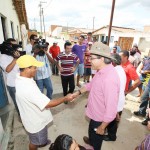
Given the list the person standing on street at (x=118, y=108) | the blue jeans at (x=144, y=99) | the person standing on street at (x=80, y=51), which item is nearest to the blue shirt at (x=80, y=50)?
the person standing on street at (x=80, y=51)

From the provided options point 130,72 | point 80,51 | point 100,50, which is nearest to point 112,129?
point 130,72

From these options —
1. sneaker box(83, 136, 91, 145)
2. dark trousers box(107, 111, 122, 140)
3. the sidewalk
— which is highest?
dark trousers box(107, 111, 122, 140)

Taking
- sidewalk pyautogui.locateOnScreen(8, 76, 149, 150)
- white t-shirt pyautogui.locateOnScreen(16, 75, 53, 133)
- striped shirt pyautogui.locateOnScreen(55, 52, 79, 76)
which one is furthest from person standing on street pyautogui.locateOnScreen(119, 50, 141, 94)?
white t-shirt pyautogui.locateOnScreen(16, 75, 53, 133)

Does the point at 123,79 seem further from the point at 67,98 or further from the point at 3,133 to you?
the point at 3,133

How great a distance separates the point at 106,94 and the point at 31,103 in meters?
0.95

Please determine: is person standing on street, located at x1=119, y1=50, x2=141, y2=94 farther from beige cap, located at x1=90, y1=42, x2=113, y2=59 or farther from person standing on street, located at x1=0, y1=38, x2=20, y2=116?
person standing on street, located at x1=0, y1=38, x2=20, y2=116

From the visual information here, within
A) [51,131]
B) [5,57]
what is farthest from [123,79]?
[5,57]

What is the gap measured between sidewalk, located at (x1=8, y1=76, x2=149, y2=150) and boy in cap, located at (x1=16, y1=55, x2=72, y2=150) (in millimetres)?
1008

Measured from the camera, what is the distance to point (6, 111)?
3701 millimetres

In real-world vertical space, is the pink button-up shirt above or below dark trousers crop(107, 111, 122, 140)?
above

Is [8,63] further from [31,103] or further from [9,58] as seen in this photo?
[31,103]

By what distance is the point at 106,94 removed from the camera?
5.51ft

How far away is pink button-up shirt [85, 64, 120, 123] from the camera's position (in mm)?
1654

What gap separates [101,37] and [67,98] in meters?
26.1
